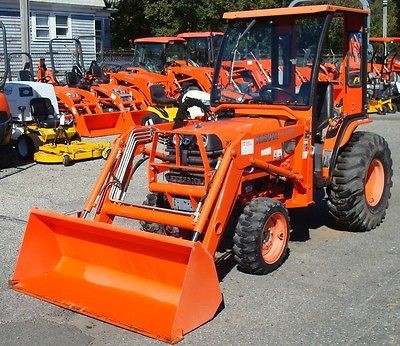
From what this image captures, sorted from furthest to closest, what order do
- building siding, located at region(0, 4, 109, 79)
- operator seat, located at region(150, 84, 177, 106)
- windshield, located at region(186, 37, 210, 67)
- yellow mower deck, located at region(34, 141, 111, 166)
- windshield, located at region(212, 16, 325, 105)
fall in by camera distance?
building siding, located at region(0, 4, 109, 79) < windshield, located at region(186, 37, 210, 67) < operator seat, located at region(150, 84, 177, 106) < yellow mower deck, located at region(34, 141, 111, 166) < windshield, located at region(212, 16, 325, 105)

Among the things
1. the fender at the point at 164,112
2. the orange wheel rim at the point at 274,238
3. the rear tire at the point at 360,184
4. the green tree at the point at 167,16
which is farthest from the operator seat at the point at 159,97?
the green tree at the point at 167,16

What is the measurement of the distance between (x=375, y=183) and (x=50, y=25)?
21749 mm

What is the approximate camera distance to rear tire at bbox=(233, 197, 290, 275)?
5223 mm

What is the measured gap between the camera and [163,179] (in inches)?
231

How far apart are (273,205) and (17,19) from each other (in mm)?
22125

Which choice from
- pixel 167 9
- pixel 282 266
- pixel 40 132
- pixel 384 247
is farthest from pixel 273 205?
pixel 167 9

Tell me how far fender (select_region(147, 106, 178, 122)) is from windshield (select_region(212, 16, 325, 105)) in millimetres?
7881

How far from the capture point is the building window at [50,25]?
2591 cm

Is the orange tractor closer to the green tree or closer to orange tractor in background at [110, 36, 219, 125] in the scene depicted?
orange tractor in background at [110, 36, 219, 125]

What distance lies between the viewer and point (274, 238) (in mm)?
5590

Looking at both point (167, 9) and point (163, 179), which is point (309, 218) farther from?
point (167, 9)

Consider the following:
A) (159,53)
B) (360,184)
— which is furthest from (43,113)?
(360,184)

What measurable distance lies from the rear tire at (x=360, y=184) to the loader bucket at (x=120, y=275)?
2.31m

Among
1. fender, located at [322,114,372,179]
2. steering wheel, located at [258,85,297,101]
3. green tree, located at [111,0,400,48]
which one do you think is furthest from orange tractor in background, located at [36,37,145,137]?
green tree, located at [111,0,400,48]
